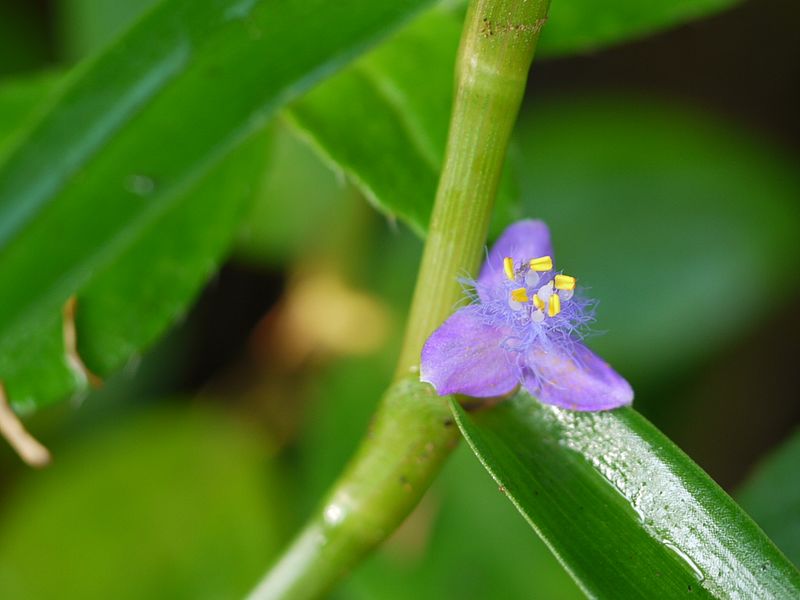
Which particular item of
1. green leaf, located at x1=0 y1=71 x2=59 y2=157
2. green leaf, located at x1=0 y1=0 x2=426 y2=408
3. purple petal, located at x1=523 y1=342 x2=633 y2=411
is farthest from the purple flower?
green leaf, located at x1=0 y1=71 x2=59 y2=157

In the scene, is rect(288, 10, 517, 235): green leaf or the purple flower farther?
rect(288, 10, 517, 235): green leaf

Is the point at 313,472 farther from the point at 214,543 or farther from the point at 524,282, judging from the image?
the point at 524,282

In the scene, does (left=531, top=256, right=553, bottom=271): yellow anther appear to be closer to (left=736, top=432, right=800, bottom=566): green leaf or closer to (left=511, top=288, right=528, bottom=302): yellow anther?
(left=511, top=288, right=528, bottom=302): yellow anther

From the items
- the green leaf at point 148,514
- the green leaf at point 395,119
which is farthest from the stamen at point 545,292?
the green leaf at point 148,514

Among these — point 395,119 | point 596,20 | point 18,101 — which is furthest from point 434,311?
point 18,101

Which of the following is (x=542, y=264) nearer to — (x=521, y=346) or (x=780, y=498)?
(x=521, y=346)

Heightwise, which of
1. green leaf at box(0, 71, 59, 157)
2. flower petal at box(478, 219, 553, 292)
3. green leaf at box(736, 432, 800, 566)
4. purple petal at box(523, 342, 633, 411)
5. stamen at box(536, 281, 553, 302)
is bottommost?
green leaf at box(736, 432, 800, 566)

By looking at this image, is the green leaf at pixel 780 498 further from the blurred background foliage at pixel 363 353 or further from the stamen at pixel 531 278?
the blurred background foliage at pixel 363 353
